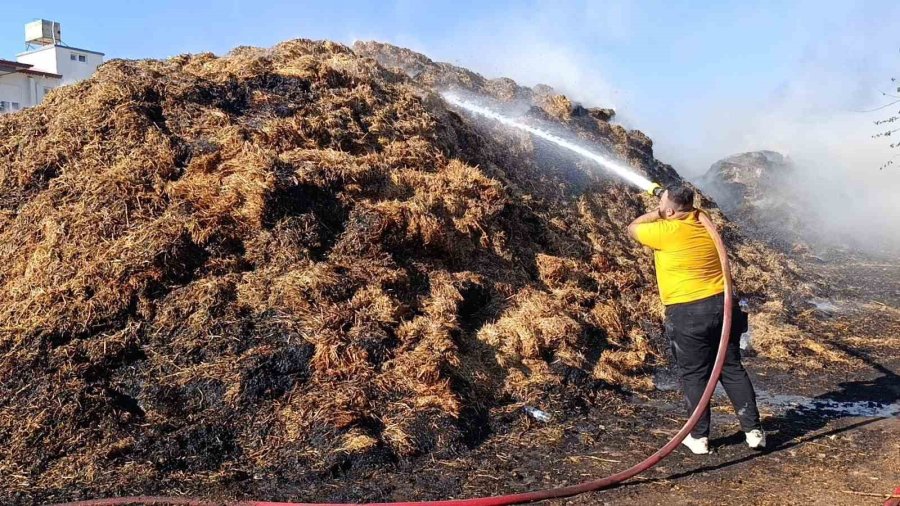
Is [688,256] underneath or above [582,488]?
above

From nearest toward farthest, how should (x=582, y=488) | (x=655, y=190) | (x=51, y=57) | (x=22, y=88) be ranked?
(x=582, y=488), (x=655, y=190), (x=22, y=88), (x=51, y=57)

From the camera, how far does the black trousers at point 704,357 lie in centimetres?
488

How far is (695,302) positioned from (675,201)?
728 mm

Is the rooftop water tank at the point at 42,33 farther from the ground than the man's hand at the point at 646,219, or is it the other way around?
the rooftop water tank at the point at 42,33

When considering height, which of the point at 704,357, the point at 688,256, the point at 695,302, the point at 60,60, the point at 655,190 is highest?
the point at 60,60

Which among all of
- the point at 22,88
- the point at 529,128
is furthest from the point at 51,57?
the point at 529,128

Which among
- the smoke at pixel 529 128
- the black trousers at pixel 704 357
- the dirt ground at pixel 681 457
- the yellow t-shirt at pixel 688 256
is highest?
the smoke at pixel 529 128

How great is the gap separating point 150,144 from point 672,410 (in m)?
5.44

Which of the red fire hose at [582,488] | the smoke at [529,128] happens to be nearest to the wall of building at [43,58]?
the smoke at [529,128]

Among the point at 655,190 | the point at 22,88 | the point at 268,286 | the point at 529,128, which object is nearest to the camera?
the point at 655,190

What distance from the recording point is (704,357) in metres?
4.94

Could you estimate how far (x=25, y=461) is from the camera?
4.44 metres

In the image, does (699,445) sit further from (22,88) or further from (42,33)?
(42,33)

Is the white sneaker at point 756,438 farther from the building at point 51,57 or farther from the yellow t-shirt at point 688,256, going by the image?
the building at point 51,57
